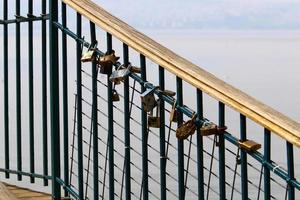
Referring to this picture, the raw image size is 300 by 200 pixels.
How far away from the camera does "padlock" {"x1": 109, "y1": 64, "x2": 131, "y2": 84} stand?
312cm

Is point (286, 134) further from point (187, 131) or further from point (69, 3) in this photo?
point (69, 3)

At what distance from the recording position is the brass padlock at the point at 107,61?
3252 mm

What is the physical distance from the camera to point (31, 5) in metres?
4.32

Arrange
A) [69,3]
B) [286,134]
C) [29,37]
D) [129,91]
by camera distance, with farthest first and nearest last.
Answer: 1. [29,37]
2. [69,3]
3. [129,91]
4. [286,134]

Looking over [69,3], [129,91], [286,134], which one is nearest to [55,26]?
[69,3]

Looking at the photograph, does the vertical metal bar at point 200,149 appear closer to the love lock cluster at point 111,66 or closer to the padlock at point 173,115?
the padlock at point 173,115

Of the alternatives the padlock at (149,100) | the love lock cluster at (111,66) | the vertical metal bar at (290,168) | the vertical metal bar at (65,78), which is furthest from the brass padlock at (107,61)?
the vertical metal bar at (290,168)

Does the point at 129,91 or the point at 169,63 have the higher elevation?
the point at 169,63

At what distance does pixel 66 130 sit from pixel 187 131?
122 cm

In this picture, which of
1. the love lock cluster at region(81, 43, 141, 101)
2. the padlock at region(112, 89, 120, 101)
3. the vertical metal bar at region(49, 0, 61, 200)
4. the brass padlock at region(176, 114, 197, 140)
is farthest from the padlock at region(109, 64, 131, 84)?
the vertical metal bar at region(49, 0, 61, 200)

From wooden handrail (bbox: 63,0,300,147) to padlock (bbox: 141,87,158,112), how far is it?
A: 0.15 metres

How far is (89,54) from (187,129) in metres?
0.85

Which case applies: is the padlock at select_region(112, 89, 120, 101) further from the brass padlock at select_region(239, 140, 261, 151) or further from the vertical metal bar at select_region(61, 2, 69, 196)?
the brass padlock at select_region(239, 140, 261, 151)

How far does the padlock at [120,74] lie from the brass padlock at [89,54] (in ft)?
0.74
